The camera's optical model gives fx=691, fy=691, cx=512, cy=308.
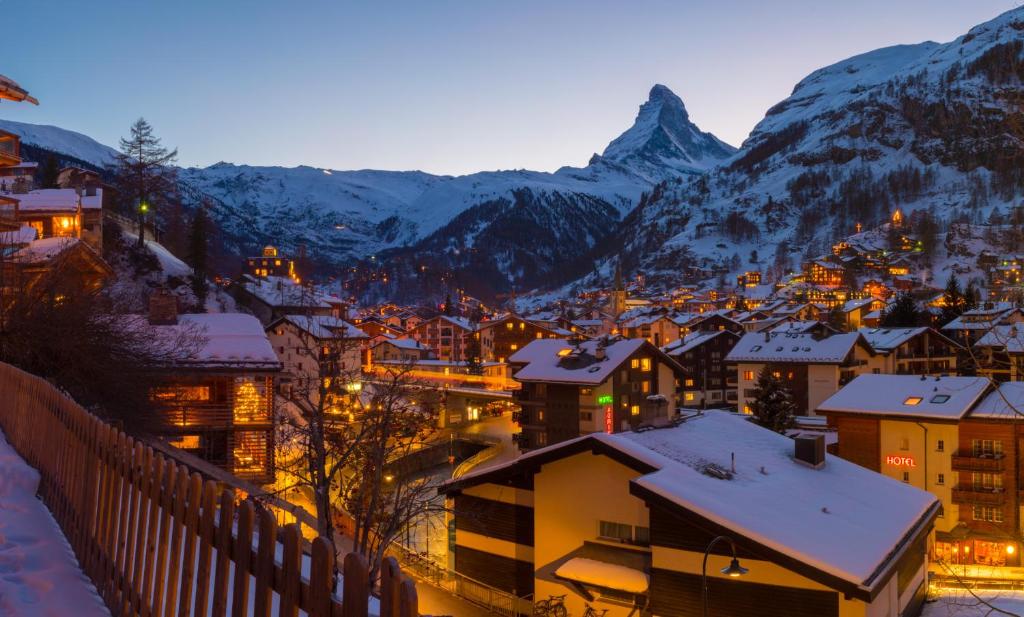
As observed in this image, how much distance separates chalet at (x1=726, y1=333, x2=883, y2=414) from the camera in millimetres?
50375

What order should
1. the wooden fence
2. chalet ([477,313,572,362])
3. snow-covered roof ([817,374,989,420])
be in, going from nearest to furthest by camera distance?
the wooden fence
snow-covered roof ([817,374,989,420])
chalet ([477,313,572,362])

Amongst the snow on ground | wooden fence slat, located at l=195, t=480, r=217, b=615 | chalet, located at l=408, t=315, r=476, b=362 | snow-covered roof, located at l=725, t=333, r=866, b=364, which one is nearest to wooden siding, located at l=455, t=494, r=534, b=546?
the snow on ground

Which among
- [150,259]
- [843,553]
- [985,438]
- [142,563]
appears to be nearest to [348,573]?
[142,563]

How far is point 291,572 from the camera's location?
2875 mm

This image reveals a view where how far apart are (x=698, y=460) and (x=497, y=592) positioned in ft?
20.6

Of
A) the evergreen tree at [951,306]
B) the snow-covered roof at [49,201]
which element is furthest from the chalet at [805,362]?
the snow-covered roof at [49,201]

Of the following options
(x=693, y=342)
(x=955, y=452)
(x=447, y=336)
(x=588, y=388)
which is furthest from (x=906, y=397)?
(x=447, y=336)

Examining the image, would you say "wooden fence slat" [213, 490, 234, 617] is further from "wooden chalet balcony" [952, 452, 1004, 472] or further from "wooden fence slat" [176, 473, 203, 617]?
"wooden chalet balcony" [952, 452, 1004, 472]

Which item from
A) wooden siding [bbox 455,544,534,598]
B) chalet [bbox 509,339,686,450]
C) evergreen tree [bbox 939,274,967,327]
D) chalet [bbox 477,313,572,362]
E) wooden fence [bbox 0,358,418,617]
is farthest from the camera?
chalet [bbox 477,313,572,362]

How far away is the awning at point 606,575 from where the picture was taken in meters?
15.2

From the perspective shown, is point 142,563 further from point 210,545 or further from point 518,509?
point 518,509

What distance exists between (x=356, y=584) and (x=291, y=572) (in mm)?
495

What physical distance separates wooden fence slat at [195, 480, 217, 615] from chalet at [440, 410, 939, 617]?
30.7ft

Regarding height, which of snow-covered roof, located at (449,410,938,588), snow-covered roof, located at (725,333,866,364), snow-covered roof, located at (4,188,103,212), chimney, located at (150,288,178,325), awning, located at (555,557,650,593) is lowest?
awning, located at (555,557,650,593)
